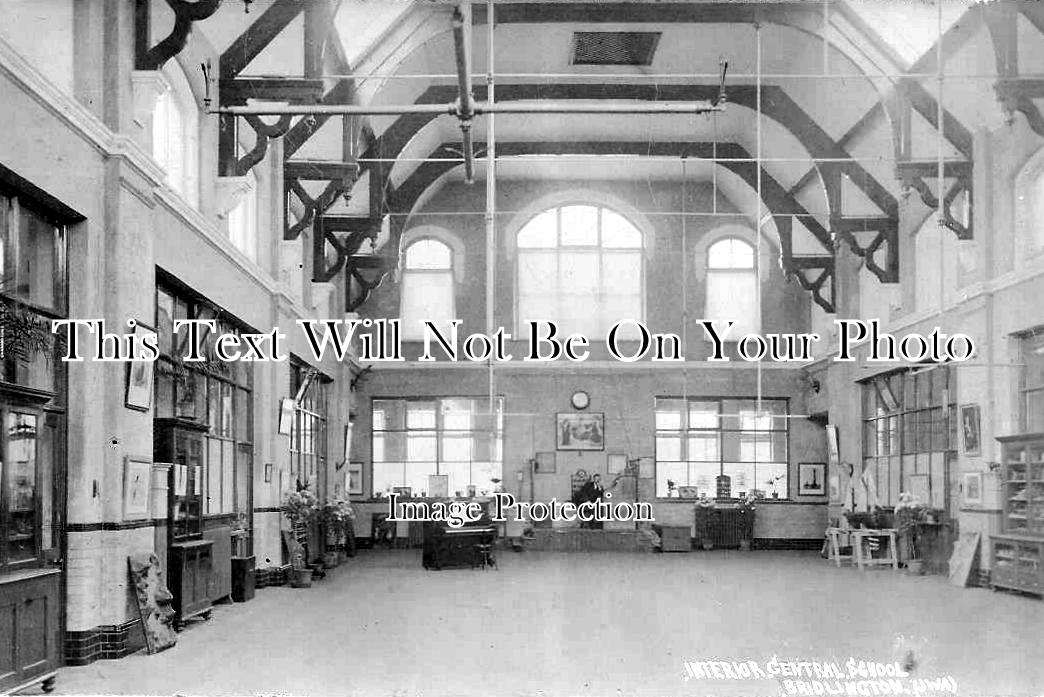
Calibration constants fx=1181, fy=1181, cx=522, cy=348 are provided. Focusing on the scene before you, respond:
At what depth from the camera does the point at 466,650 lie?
8.70m

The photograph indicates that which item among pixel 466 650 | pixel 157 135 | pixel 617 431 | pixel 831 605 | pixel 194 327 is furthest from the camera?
pixel 617 431

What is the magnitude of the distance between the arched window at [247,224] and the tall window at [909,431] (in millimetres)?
8093

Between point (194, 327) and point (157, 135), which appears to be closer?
point (157, 135)

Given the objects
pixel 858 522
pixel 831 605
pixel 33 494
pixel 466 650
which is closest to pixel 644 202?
pixel 858 522

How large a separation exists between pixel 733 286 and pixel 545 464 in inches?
186

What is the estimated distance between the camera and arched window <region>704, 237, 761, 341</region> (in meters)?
21.5

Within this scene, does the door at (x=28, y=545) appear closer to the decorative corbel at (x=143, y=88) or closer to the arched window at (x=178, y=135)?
the decorative corbel at (x=143, y=88)

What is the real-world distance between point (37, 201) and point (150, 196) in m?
1.54

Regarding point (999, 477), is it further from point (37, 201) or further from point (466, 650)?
point (37, 201)

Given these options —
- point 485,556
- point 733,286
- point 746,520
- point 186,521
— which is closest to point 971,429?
point 485,556

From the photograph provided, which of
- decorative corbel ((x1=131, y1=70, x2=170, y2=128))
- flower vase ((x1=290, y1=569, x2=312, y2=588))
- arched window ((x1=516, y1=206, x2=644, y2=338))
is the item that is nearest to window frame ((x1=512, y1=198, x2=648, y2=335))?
arched window ((x1=516, y1=206, x2=644, y2=338))

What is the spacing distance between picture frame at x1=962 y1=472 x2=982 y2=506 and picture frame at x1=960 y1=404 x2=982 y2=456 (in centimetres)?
26

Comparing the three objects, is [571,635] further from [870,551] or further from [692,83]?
[692,83]

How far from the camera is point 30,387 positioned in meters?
7.15
